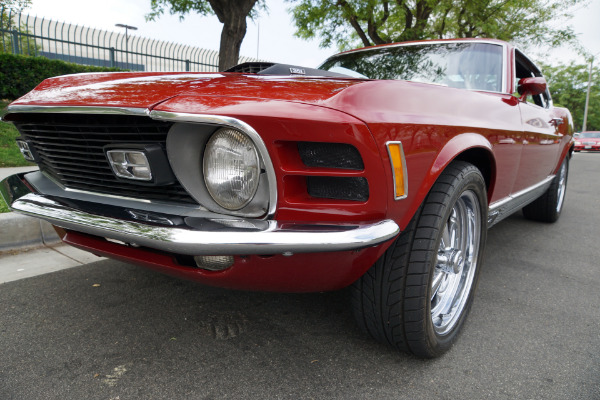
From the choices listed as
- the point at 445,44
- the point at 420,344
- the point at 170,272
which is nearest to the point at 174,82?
the point at 170,272

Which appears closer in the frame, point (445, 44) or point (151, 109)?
point (151, 109)

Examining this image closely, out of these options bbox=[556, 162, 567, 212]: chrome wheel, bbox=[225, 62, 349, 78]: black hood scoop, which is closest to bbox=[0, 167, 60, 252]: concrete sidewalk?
bbox=[225, 62, 349, 78]: black hood scoop

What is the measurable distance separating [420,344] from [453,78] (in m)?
1.65

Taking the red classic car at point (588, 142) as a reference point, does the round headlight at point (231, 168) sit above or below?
above

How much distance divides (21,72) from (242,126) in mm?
8388

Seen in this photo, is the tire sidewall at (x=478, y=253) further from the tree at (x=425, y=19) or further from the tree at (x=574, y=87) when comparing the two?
the tree at (x=574, y=87)

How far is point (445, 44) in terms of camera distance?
2783 mm

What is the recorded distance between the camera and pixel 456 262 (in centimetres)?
202

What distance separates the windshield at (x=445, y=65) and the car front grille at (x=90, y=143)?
1.33 m

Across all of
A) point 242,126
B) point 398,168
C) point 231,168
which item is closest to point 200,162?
point 231,168

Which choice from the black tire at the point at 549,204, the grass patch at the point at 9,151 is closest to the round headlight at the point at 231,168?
the black tire at the point at 549,204

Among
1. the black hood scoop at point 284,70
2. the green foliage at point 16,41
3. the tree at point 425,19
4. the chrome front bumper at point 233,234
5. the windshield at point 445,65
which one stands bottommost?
the chrome front bumper at point 233,234

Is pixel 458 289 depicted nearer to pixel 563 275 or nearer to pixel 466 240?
pixel 466 240

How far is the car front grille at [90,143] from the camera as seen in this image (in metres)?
1.46
